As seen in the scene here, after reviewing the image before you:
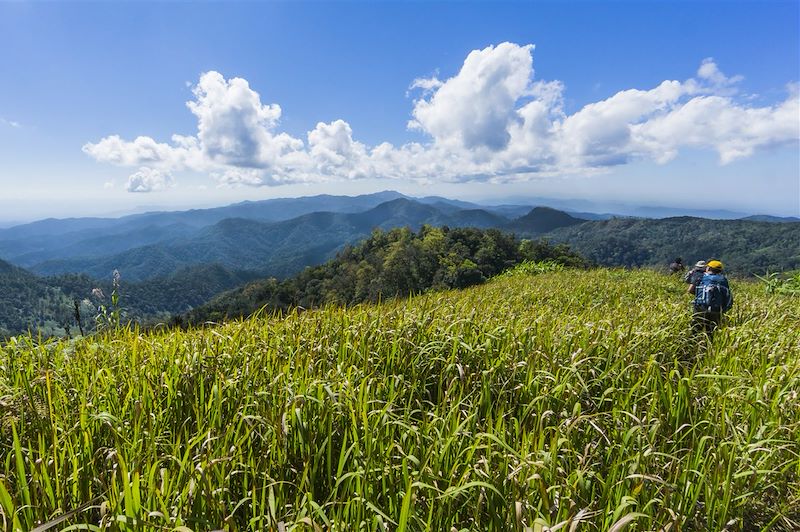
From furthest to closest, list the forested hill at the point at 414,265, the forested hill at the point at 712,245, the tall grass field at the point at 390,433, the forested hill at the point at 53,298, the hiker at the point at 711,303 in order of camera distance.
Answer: the forested hill at the point at 53,298
the forested hill at the point at 712,245
the forested hill at the point at 414,265
the hiker at the point at 711,303
the tall grass field at the point at 390,433

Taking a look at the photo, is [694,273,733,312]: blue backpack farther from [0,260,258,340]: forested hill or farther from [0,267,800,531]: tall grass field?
[0,260,258,340]: forested hill

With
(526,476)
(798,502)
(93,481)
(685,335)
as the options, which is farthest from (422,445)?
(685,335)

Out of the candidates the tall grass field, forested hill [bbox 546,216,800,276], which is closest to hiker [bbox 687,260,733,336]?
the tall grass field

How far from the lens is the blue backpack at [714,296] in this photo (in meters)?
6.45

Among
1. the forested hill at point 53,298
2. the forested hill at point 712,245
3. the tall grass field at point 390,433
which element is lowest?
the forested hill at point 53,298

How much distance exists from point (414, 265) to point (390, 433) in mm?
57039

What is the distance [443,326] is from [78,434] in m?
3.55

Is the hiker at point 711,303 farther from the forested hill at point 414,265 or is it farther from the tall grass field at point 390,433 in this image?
the forested hill at point 414,265

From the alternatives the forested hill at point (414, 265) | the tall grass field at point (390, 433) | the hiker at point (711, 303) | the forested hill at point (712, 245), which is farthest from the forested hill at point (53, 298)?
the forested hill at point (712, 245)

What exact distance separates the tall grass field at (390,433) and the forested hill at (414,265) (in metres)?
41.7

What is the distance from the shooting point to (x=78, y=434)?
253 centimetres

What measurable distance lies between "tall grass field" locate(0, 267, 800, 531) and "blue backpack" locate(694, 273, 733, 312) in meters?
1.73

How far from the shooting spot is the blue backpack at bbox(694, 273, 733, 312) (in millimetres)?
6445

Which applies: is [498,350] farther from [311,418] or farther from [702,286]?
[702,286]
